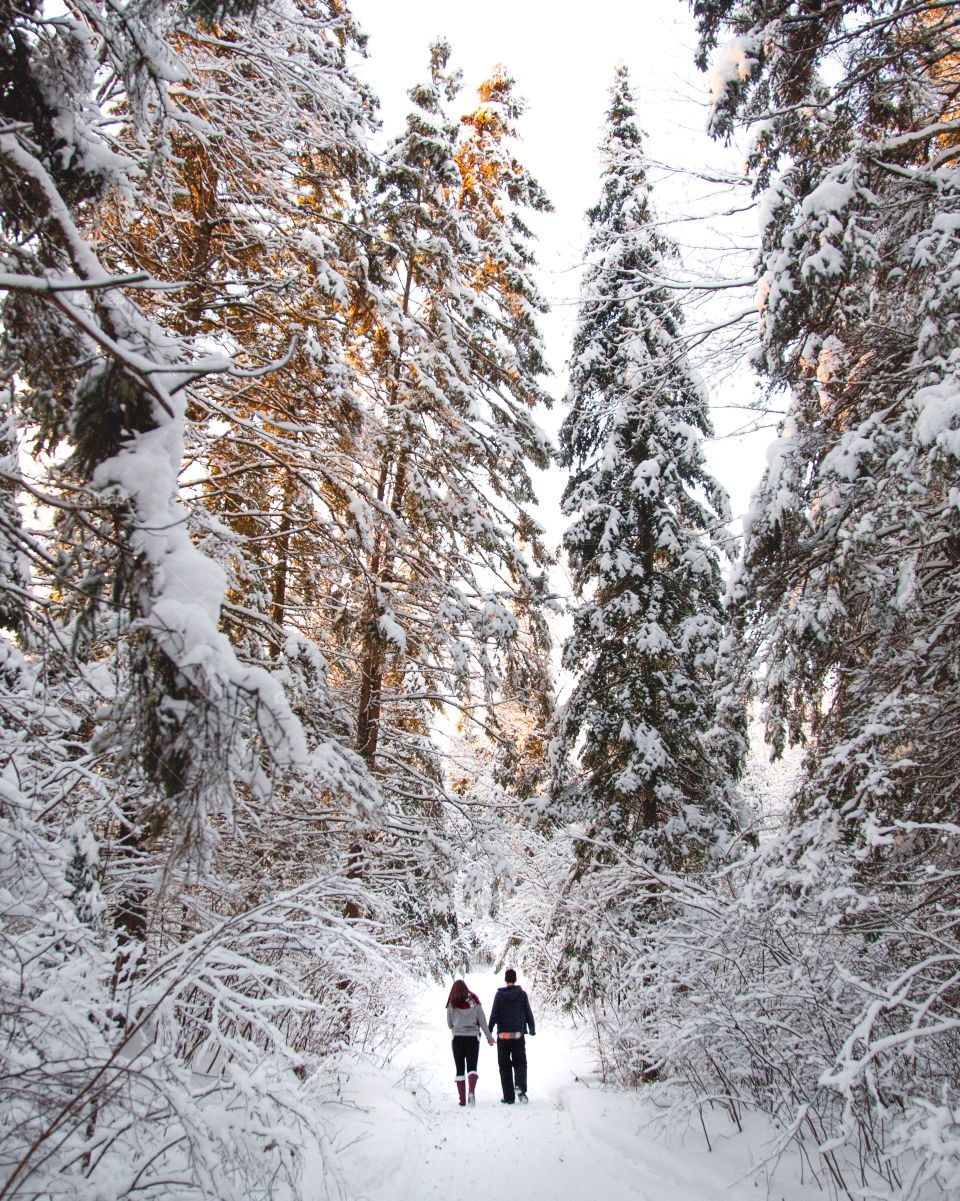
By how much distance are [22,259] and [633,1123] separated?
7.70 metres

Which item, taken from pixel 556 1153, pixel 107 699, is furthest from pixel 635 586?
pixel 107 699

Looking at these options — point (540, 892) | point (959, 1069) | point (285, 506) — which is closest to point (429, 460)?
point (285, 506)

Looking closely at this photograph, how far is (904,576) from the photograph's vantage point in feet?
14.1

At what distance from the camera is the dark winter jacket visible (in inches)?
297

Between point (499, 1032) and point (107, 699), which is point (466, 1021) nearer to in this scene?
→ point (499, 1032)

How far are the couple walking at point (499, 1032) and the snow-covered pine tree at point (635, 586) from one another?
2.30 m

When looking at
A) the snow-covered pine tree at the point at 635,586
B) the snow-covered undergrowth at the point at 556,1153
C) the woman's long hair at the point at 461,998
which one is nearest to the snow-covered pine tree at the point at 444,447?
the snow-covered pine tree at the point at 635,586

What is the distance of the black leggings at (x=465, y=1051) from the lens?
25.4 ft

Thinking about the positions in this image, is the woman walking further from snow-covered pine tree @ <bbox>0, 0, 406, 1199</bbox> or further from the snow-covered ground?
snow-covered pine tree @ <bbox>0, 0, 406, 1199</bbox>

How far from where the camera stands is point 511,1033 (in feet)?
24.9

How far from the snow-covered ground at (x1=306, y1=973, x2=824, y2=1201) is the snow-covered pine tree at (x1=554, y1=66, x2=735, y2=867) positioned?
3.32 m

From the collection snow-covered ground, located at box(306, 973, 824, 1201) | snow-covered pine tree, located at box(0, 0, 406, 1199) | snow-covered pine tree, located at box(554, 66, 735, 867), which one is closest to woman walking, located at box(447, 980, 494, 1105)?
snow-covered ground, located at box(306, 973, 824, 1201)

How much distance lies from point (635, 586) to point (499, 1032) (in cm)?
648

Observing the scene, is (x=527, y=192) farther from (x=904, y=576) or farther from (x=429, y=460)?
(x=904, y=576)
